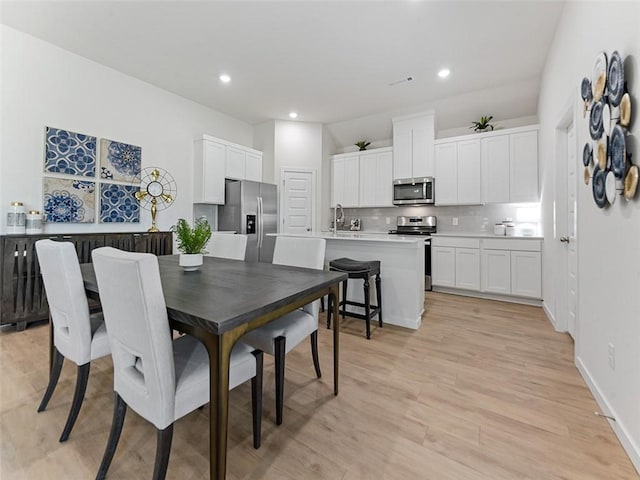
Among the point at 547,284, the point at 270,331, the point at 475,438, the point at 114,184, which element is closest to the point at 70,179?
the point at 114,184

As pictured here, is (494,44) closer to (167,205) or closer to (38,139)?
(167,205)

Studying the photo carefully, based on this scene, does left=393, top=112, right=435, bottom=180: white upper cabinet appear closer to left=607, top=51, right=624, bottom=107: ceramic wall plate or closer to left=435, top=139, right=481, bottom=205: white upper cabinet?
left=435, top=139, right=481, bottom=205: white upper cabinet

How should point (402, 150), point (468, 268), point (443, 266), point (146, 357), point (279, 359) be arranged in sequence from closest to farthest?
point (146, 357) < point (279, 359) < point (468, 268) < point (443, 266) < point (402, 150)

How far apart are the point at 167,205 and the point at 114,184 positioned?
699 millimetres

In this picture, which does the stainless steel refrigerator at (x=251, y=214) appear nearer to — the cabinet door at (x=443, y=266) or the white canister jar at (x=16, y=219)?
the white canister jar at (x=16, y=219)

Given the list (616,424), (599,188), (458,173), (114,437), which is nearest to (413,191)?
(458,173)

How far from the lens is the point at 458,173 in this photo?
14.8 ft

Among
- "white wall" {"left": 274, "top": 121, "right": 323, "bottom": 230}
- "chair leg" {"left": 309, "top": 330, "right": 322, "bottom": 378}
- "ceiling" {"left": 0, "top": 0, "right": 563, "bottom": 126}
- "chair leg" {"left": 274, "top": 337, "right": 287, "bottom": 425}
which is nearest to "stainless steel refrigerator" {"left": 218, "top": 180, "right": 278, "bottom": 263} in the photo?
"white wall" {"left": 274, "top": 121, "right": 323, "bottom": 230}

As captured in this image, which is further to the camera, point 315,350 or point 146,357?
point 315,350

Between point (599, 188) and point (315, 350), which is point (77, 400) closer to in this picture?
point (315, 350)

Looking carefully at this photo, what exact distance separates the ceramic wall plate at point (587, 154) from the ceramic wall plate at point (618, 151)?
398mm

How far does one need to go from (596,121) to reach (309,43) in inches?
104

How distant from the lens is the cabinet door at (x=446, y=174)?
A: 4547 millimetres

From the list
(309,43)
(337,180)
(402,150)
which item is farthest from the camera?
(337,180)
